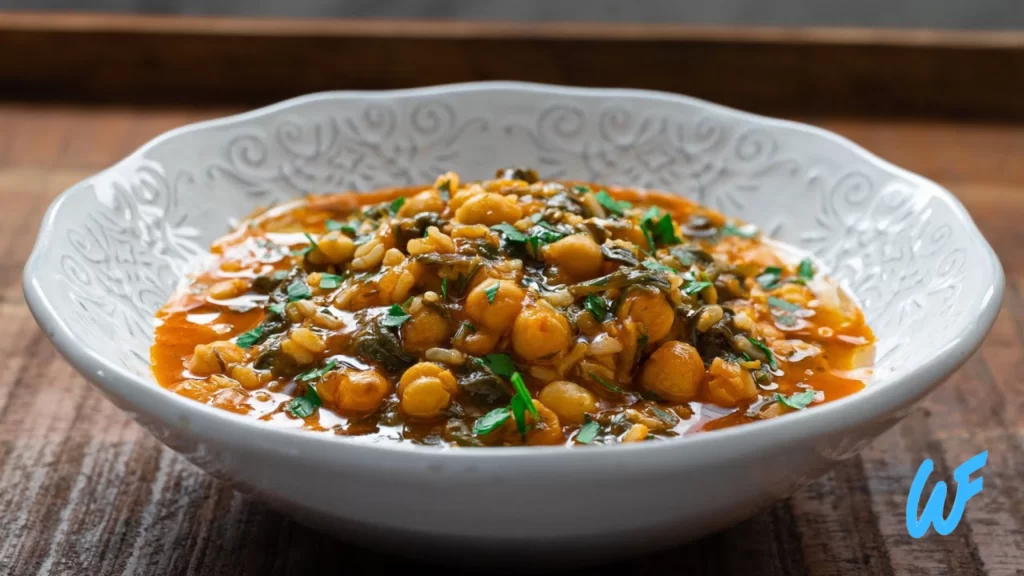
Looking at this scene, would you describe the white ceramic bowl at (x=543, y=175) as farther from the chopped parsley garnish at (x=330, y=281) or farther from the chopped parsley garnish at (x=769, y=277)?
the chopped parsley garnish at (x=330, y=281)

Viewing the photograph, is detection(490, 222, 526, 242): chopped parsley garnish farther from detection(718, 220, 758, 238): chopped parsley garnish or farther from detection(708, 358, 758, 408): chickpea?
detection(718, 220, 758, 238): chopped parsley garnish

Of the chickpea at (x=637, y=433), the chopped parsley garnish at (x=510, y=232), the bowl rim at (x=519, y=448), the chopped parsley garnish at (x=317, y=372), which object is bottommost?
the chopped parsley garnish at (x=317, y=372)

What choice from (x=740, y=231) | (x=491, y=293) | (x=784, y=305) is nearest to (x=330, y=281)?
(x=491, y=293)

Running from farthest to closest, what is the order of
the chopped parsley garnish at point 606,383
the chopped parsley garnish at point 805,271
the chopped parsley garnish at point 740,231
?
the chopped parsley garnish at point 740,231, the chopped parsley garnish at point 805,271, the chopped parsley garnish at point 606,383

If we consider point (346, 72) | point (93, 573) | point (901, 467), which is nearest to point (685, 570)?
point (901, 467)

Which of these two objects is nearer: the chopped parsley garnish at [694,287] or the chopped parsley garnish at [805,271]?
the chopped parsley garnish at [694,287]

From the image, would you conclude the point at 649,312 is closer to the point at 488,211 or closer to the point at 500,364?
the point at 500,364

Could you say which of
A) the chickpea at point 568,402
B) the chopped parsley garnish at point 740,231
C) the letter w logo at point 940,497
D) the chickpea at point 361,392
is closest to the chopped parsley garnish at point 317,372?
the chickpea at point 361,392
